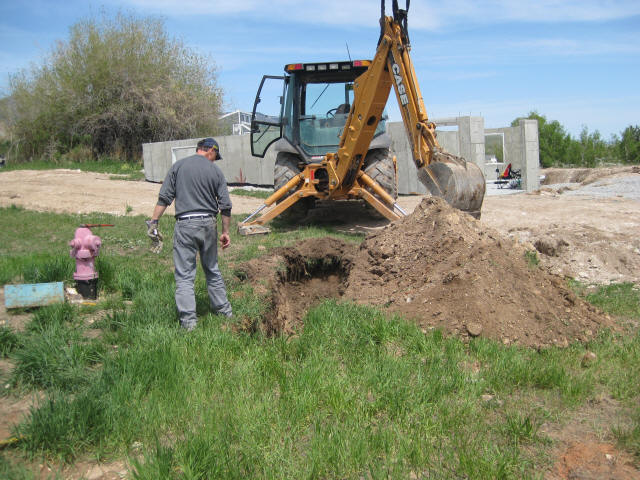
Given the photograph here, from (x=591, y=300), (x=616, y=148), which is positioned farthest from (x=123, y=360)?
(x=616, y=148)

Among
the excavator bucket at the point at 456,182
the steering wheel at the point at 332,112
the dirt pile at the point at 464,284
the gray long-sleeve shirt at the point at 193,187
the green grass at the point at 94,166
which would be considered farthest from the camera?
the green grass at the point at 94,166

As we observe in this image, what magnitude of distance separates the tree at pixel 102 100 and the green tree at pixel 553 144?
1046 inches

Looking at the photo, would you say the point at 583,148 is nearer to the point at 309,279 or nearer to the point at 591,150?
the point at 591,150

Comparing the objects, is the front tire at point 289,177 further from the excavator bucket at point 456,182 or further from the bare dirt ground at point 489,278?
the excavator bucket at point 456,182

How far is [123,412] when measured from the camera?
10.3 feet

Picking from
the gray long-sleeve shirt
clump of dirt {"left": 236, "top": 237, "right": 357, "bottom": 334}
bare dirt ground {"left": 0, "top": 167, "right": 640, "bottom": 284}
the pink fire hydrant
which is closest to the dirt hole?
clump of dirt {"left": 236, "top": 237, "right": 357, "bottom": 334}

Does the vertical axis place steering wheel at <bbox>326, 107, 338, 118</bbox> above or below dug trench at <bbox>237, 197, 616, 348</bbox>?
above

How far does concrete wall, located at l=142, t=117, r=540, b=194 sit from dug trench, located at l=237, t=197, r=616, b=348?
327 inches

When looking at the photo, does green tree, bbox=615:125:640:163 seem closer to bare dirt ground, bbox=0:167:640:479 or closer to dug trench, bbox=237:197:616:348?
bare dirt ground, bbox=0:167:640:479

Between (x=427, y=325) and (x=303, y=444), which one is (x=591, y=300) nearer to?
(x=427, y=325)

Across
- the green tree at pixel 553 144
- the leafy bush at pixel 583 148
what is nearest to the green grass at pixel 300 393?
the leafy bush at pixel 583 148

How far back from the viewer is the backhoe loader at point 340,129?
7.52 meters

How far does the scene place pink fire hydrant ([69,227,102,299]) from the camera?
5492 millimetres

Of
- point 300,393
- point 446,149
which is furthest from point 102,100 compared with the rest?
point 300,393
